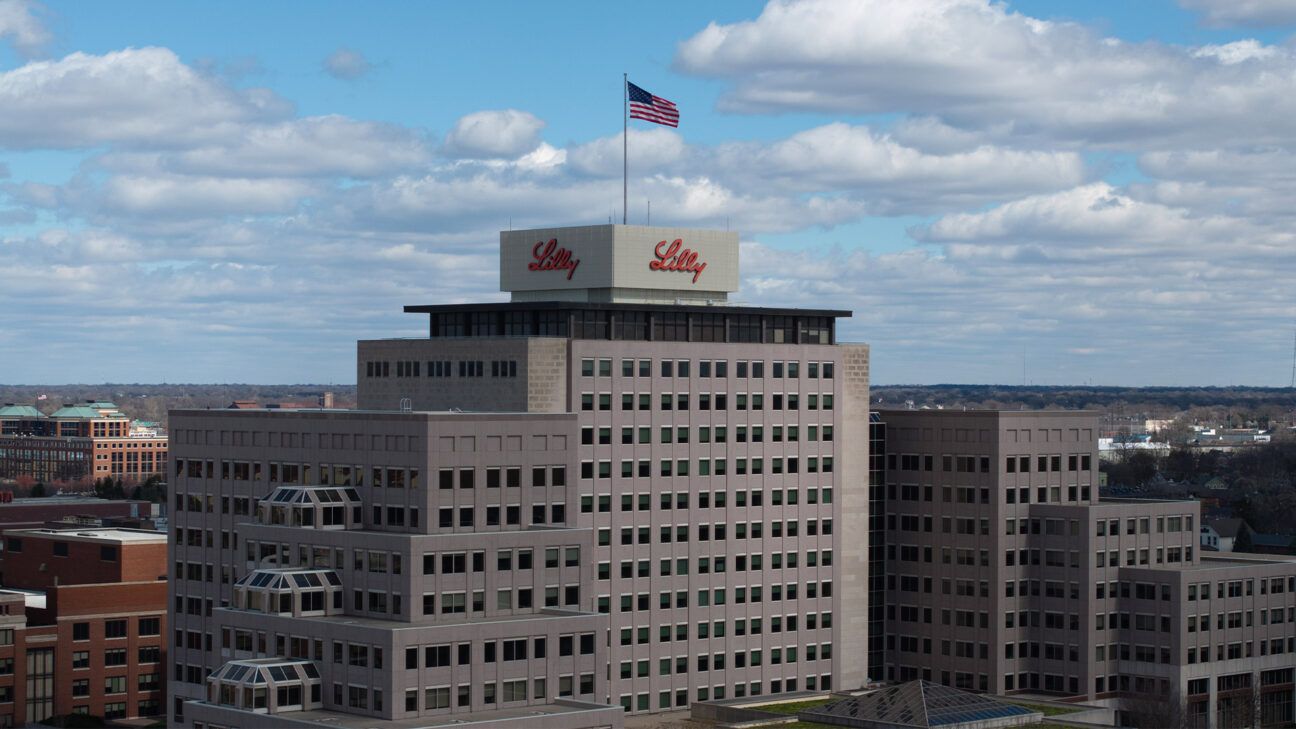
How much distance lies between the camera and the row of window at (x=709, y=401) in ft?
506

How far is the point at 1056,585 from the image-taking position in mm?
176000

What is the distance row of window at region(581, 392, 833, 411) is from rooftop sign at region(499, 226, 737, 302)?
36.1ft

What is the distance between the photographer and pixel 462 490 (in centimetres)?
13025

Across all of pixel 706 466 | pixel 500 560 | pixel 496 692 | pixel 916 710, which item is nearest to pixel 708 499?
pixel 706 466

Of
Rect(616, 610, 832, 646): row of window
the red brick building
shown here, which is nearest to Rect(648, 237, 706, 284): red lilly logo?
Rect(616, 610, 832, 646): row of window

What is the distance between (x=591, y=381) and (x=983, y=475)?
148 feet

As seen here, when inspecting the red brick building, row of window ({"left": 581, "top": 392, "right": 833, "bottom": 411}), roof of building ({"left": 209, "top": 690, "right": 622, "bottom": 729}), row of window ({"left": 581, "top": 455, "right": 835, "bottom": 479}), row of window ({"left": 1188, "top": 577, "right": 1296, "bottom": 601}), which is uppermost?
row of window ({"left": 581, "top": 392, "right": 833, "bottom": 411})

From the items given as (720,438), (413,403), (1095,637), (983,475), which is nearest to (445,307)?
(413,403)

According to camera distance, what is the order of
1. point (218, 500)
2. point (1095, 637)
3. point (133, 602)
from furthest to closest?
point (133, 602), point (1095, 637), point (218, 500)

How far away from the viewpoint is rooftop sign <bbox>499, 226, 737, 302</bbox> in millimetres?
163250

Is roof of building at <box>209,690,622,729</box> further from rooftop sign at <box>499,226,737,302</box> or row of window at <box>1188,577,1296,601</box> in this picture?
row of window at <box>1188,577,1296,601</box>

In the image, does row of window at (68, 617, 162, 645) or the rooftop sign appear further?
row of window at (68, 617, 162, 645)

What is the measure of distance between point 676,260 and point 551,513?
39056 millimetres

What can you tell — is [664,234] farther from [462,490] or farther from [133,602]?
[133,602]
